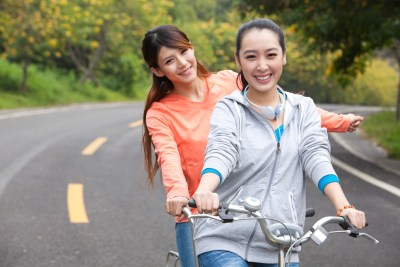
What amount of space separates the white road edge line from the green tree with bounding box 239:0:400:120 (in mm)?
2091

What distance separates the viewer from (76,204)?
790 cm

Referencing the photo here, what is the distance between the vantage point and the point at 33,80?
1118 inches

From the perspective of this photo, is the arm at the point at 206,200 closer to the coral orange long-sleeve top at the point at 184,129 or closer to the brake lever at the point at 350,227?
the brake lever at the point at 350,227

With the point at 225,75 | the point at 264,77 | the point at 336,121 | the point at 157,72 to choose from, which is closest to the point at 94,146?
the point at 225,75

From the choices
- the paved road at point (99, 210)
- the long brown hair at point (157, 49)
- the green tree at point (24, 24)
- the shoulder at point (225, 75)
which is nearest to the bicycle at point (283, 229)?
the long brown hair at point (157, 49)

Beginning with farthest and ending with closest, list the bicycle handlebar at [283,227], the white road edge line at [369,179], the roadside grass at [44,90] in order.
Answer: the roadside grass at [44,90]
the white road edge line at [369,179]
the bicycle handlebar at [283,227]

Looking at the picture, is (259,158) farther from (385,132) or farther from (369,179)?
(385,132)

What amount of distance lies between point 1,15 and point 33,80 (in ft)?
14.0

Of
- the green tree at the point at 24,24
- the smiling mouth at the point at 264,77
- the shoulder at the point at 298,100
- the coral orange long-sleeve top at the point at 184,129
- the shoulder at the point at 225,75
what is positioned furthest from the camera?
the green tree at the point at 24,24

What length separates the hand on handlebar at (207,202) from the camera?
252 cm

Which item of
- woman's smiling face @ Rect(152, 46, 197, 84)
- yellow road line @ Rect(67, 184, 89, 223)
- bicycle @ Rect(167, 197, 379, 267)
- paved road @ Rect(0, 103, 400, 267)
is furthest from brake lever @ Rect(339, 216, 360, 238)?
yellow road line @ Rect(67, 184, 89, 223)

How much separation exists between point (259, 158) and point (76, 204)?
210 inches

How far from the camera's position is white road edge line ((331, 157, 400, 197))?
9000 millimetres

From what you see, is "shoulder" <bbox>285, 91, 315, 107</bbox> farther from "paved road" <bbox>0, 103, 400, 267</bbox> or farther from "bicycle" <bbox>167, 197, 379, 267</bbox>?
"paved road" <bbox>0, 103, 400, 267</bbox>
